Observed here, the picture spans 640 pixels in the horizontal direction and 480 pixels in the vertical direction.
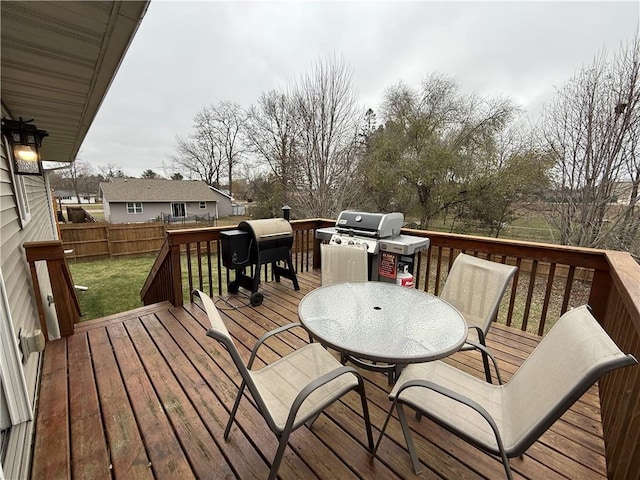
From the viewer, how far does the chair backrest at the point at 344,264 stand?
255cm

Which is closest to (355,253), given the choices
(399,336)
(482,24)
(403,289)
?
(403,289)

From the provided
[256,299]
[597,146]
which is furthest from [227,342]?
[597,146]

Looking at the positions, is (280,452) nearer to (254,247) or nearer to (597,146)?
(254,247)

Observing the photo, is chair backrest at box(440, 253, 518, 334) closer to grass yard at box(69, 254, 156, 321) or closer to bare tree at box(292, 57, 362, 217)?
grass yard at box(69, 254, 156, 321)

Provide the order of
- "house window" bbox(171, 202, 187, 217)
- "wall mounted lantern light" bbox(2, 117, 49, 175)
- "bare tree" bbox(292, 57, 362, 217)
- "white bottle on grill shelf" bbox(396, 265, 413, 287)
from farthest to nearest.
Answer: "house window" bbox(171, 202, 187, 217), "bare tree" bbox(292, 57, 362, 217), "white bottle on grill shelf" bbox(396, 265, 413, 287), "wall mounted lantern light" bbox(2, 117, 49, 175)

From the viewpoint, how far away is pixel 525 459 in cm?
143

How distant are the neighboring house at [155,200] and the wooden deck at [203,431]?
2090 cm

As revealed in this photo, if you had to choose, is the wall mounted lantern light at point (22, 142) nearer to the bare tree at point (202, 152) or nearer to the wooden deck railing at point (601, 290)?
the wooden deck railing at point (601, 290)

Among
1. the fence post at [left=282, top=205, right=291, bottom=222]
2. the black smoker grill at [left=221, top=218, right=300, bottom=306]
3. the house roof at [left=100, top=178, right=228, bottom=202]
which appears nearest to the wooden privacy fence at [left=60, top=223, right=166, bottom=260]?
the fence post at [left=282, top=205, right=291, bottom=222]

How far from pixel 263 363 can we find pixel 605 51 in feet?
23.6

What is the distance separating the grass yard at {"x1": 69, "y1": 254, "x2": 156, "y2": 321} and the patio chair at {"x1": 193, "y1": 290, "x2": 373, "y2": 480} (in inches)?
215

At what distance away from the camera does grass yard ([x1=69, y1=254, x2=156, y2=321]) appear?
5.72m

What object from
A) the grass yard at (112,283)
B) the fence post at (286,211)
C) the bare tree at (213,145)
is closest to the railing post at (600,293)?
the fence post at (286,211)

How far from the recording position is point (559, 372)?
1097 millimetres
